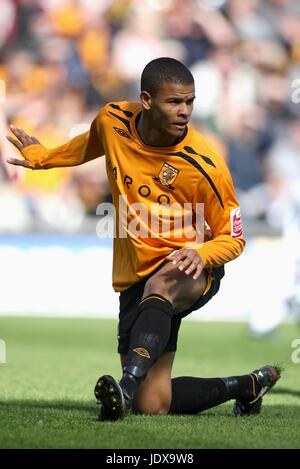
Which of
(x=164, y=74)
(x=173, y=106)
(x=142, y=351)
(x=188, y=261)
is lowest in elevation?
(x=142, y=351)

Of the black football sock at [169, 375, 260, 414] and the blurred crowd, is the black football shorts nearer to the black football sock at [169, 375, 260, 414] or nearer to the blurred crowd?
the black football sock at [169, 375, 260, 414]

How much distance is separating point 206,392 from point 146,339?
2.16 ft

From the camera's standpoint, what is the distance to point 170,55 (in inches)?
558

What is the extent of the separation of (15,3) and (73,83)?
57.2 inches

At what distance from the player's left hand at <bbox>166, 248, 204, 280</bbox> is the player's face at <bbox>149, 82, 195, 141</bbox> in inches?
25.0

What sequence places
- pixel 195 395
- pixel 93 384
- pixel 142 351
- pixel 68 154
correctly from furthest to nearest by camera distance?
pixel 93 384 < pixel 68 154 < pixel 195 395 < pixel 142 351

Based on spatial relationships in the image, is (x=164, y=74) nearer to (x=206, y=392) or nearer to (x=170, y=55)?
(x=206, y=392)

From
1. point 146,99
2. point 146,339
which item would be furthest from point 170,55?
point 146,339

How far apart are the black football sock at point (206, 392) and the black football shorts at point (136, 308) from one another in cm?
22

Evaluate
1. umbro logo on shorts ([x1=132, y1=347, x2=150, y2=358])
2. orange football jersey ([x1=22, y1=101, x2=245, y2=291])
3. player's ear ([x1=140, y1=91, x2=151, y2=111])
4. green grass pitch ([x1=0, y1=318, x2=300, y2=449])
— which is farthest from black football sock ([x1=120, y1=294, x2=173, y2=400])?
player's ear ([x1=140, y1=91, x2=151, y2=111])

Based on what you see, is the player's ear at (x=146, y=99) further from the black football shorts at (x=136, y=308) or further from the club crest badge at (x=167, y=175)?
the black football shorts at (x=136, y=308)
